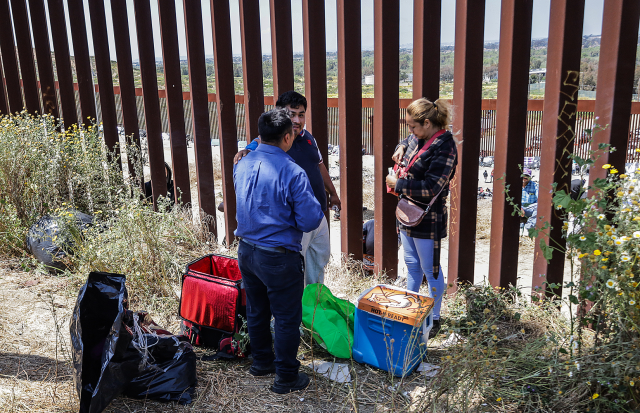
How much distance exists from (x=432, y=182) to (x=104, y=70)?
181 inches

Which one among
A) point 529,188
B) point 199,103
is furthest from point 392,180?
point 529,188

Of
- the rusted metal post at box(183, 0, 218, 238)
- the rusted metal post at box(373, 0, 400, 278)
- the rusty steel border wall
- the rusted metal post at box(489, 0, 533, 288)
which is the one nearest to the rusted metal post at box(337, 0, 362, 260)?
the rusty steel border wall

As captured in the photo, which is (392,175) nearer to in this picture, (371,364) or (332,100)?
(371,364)

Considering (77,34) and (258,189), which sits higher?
(77,34)

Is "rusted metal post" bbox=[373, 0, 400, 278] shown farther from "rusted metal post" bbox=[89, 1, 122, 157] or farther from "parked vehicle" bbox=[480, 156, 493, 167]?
"parked vehicle" bbox=[480, 156, 493, 167]

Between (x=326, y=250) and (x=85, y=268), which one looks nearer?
(x=326, y=250)

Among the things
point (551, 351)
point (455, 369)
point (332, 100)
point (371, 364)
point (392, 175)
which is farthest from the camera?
point (332, 100)

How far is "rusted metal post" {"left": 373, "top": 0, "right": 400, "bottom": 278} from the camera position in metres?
4.23

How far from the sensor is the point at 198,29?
Result: 515cm

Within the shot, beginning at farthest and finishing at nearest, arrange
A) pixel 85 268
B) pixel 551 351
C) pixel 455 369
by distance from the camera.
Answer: pixel 85 268 → pixel 551 351 → pixel 455 369

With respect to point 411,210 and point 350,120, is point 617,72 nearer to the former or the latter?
point 411,210

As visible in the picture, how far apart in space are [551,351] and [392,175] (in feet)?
5.20

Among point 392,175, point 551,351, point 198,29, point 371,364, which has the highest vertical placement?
point 198,29

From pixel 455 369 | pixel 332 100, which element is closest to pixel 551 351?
pixel 455 369
